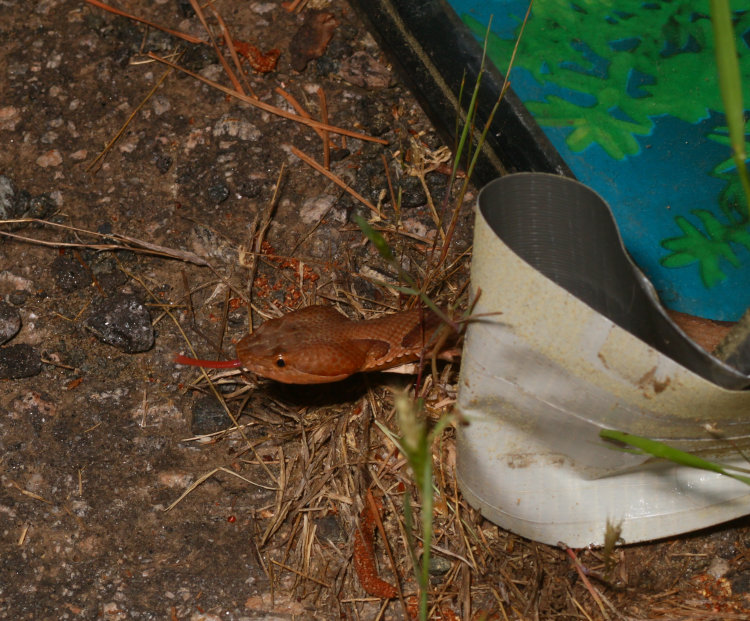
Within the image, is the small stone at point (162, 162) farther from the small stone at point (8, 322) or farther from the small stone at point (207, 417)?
the small stone at point (207, 417)

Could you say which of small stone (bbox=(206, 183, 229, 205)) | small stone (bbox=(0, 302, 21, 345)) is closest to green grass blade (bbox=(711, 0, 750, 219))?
small stone (bbox=(206, 183, 229, 205))

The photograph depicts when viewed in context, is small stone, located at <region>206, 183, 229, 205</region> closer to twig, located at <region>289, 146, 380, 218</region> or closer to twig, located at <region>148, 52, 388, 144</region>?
twig, located at <region>289, 146, 380, 218</region>

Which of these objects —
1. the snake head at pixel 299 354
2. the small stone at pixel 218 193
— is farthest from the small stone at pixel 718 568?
the small stone at pixel 218 193

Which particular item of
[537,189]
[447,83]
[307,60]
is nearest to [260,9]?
[307,60]

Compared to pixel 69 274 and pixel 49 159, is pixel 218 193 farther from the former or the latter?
pixel 49 159

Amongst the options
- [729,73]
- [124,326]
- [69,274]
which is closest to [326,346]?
[124,326]

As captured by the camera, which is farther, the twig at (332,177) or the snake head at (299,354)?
the twig at (332,177)
